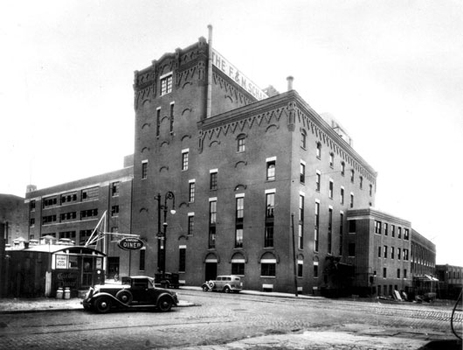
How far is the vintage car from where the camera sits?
648 inches

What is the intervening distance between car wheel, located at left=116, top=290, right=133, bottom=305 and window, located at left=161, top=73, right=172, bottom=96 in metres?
34.7

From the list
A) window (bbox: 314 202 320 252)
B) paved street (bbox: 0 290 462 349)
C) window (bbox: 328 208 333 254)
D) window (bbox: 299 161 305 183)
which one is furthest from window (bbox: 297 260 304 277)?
paved street (bbox: 0 290 462 349)

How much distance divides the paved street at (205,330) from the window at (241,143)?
24.3m

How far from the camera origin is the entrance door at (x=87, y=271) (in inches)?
953

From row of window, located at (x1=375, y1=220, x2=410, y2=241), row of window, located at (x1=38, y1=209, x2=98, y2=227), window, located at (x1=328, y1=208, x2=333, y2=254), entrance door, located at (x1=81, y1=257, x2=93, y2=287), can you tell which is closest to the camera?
entrance door, located at (x1=81, y1=257, x2=93, y2=287)

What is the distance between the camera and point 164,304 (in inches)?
704

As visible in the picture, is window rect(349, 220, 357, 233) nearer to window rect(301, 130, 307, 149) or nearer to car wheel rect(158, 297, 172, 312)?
window rect(301, 130, 307, 149)

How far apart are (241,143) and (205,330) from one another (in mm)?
29650

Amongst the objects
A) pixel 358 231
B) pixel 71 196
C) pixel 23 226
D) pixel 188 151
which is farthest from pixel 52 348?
pixel 23 226

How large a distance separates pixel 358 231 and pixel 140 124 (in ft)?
94.1

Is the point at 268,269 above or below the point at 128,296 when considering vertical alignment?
below

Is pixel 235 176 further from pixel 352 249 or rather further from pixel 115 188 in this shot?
pixel 115 188

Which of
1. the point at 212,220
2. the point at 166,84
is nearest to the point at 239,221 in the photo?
the point at 212,220

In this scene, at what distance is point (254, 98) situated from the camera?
172 feet
